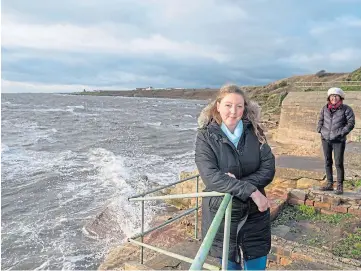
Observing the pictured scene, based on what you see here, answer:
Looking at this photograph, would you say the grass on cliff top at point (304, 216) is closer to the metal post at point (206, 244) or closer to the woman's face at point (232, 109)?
the woman's face at point (232, 109)

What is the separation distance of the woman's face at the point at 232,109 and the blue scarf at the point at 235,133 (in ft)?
0.09

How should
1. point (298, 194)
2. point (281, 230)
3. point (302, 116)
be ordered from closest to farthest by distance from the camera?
point (281, 230) → point (298, 194) → point (302, 116)

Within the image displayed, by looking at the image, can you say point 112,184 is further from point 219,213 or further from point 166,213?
point 219,213

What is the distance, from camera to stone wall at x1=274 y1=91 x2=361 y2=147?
1521cm

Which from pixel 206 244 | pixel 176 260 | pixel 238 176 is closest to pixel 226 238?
pixel 206 244

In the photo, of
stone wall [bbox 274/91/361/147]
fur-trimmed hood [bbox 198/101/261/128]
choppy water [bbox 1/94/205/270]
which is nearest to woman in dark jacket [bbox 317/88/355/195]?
fur-trimmed hood [bbox 198/101/261/128]

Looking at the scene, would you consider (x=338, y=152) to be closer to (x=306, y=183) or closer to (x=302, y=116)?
(x=306, y=183)

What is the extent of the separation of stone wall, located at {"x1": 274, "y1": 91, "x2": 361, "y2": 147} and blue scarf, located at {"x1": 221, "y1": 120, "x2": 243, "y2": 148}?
12972 millimetres

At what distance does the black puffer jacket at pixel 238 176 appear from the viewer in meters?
2.55

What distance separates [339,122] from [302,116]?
11037mm

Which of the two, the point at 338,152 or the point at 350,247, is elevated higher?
the point at 338,152

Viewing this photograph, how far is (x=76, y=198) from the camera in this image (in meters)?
11.7

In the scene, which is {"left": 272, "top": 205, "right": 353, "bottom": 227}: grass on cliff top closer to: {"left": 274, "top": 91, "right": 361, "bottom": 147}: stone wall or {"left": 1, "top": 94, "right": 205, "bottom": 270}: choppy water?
{"left": 1, "top": 94, "right": 205, "bottom": 270}: choppy water

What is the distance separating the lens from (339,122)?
17.6 feet
